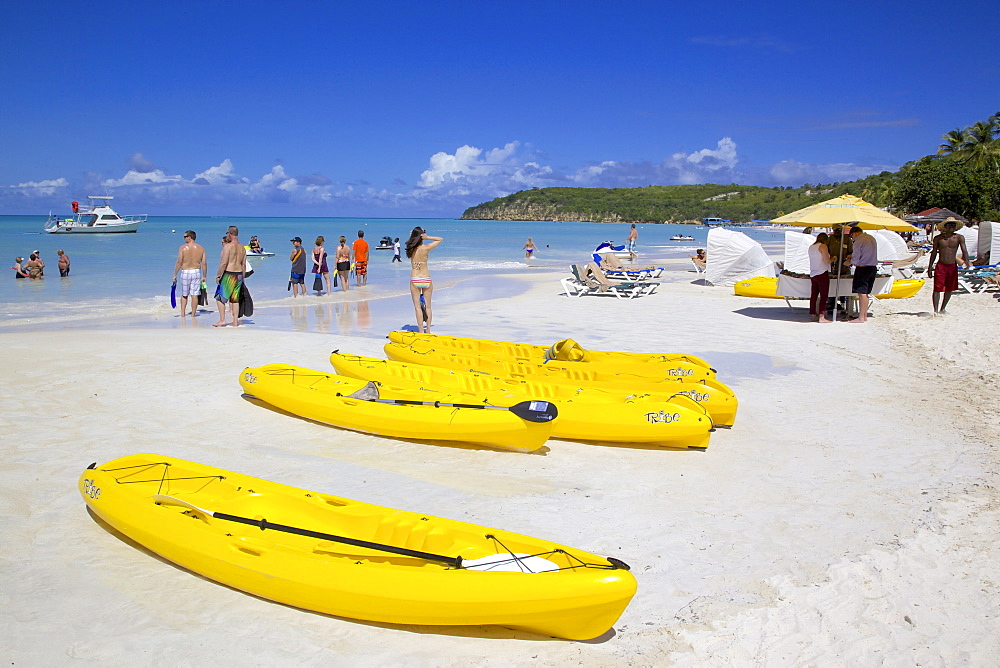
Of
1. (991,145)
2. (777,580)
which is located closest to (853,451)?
(777,580)

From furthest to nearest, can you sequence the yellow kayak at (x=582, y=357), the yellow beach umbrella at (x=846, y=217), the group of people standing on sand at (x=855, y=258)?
the group of people standing on sand at (x=855, y=258) → the yellow beach umbrella at (x=846, y=217) → the yellow kayak at (x=582, y=357)

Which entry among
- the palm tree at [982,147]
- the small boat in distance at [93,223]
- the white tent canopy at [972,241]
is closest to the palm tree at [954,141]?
the palm tree at [982,147]

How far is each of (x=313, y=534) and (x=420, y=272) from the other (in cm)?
665

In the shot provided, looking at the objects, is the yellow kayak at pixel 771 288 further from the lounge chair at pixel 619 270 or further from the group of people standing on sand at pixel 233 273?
the group of people standing on sand at pixel 233 273

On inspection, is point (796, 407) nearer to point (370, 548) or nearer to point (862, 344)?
point (862, 344)

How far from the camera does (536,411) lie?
548 centimetres

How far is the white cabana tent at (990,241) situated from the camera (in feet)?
63.6

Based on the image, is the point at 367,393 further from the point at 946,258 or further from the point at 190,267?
the point at 946,258

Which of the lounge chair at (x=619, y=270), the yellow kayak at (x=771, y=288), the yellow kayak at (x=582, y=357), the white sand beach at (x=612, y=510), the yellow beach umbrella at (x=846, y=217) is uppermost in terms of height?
the yellow beach umbrella at (x=846, y=217)

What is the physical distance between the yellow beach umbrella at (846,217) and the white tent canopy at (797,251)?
5224 mm

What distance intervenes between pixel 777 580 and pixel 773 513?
0.94 meters

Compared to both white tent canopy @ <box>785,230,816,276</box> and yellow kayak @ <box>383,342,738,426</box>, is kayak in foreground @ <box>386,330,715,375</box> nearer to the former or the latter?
yellow kayak @ <box>383,342,738,426</box>

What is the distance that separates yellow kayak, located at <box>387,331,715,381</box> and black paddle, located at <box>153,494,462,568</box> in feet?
12.9

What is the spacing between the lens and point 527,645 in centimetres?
335
